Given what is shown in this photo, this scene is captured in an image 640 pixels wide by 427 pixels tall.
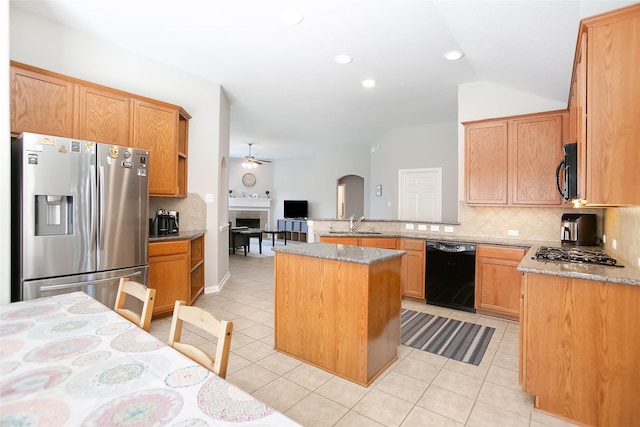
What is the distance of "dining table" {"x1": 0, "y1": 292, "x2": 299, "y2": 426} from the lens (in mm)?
718

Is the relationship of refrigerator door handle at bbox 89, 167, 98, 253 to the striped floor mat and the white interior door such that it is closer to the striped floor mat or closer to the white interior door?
the striped floor mat

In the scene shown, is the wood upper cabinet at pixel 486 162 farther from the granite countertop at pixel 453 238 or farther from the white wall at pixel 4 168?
the white wall at pixel 4 168

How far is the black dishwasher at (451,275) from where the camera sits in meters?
3.84

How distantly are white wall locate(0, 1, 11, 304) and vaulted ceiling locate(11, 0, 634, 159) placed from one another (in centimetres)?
92

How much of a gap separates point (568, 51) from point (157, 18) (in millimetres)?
3633

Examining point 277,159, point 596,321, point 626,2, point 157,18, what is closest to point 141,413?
point 596,321

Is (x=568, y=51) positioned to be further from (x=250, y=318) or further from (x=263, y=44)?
(x=250, y=318)

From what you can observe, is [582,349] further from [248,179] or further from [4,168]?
[248,179]

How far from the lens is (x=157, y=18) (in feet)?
9.86

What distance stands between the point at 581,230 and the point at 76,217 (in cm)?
488

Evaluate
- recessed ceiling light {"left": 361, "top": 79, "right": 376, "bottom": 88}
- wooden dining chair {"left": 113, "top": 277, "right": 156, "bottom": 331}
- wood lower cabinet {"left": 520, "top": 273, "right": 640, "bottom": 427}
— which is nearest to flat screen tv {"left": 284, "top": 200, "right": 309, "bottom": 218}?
recessed ceiling light {"left": 361, "top": 79, "right": 376, "bottom": 88}

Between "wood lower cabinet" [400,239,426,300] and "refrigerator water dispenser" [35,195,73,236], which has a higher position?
"refrigerator water dispenser" [35,195,73,236]

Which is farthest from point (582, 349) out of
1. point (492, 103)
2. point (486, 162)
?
point (492, 103)

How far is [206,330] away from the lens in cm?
111
